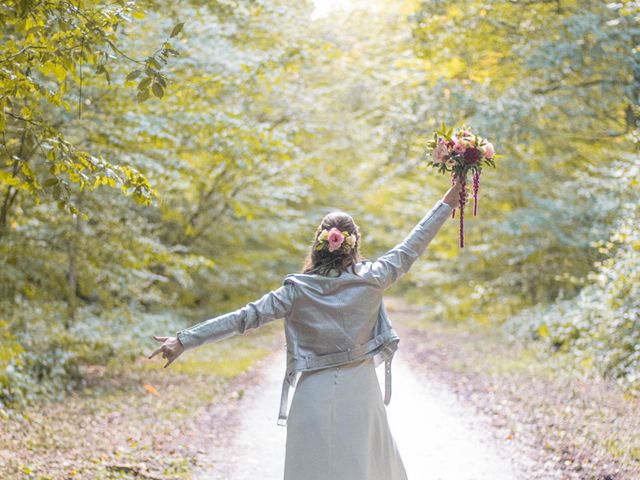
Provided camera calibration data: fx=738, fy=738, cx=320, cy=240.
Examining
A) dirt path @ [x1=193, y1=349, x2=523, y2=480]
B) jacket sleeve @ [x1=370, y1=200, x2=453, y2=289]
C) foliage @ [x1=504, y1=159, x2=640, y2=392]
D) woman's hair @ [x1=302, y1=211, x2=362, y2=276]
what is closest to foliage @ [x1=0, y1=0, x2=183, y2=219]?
woman's hair @ [x1=302, y1=211, x2=362, y2=276]

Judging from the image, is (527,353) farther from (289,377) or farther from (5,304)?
(289,377)

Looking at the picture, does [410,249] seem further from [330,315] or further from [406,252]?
[330,315]

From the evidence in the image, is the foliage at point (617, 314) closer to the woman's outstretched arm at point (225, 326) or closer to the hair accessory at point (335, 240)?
the hair accessory at point (335, 240)

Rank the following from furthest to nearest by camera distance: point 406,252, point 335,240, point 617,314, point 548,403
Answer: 1. point 617,314
2. point 548,403
3. point 406,252
4. point 335,240

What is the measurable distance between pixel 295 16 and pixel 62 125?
4526 mm

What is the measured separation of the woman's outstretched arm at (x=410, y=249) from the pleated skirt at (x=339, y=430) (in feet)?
1.69

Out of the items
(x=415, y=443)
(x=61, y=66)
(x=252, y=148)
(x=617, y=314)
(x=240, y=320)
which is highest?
(x=252, y=148)

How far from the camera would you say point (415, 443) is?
771 cm

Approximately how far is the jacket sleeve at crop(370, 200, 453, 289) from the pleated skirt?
1.67ft

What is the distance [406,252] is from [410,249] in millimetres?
35

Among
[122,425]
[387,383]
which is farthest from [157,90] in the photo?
[122,425]

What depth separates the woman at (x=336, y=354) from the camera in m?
4.13

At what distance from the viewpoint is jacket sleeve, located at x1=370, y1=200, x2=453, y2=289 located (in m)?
4.30

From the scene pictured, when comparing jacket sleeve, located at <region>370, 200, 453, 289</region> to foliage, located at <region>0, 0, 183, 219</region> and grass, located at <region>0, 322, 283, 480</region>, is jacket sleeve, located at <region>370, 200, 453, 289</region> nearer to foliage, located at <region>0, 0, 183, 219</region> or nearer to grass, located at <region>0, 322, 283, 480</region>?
foliage, located at <region>0, 0, 183, 219</region>
